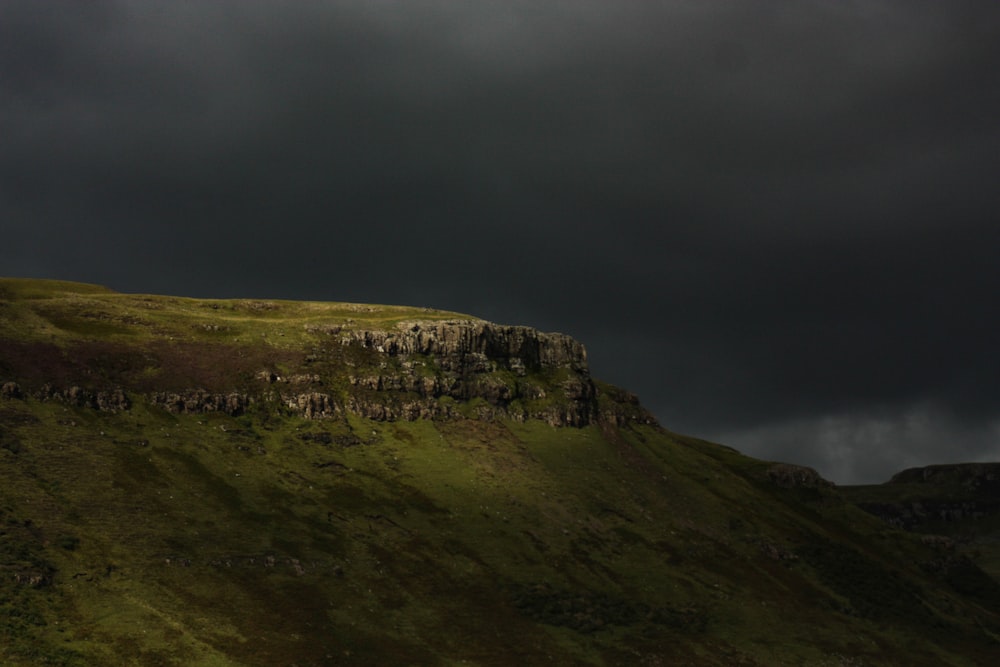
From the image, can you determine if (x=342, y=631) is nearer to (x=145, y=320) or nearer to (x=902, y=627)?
(x=145, y=320)

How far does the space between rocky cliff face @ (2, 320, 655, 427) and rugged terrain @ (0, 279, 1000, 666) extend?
551 mm

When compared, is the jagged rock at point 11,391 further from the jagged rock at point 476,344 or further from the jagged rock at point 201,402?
the jagged rock at point 476,344

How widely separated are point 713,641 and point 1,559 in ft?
300

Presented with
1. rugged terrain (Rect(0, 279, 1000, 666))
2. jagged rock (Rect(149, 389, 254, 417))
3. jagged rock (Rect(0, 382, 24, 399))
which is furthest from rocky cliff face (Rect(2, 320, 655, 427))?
jagged rock (Rect(0, 382, 24, 399))

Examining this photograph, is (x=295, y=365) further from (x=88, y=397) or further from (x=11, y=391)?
(x=11, y=391)

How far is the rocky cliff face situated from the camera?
144 meters

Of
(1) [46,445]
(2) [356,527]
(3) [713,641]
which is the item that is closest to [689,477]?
(3) [713,641]

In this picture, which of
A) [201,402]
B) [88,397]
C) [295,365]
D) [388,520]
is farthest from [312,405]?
[88,397]

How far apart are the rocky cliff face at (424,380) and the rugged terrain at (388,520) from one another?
551 millimetres

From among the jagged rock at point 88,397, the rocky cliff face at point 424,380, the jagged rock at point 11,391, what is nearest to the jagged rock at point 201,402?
the rocky cliff face at point 424,380

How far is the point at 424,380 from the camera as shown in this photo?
541 feet

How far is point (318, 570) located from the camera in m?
104

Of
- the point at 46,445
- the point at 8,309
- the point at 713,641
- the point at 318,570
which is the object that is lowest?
the point at 713,641

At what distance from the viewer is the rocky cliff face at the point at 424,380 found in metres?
144
